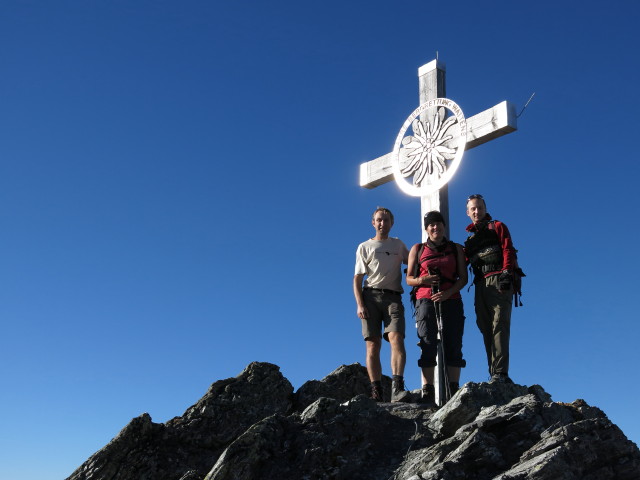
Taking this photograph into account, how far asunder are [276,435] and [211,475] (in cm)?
69

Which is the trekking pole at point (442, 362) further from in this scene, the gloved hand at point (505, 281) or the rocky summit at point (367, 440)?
the gloved hand at point (505, 281)

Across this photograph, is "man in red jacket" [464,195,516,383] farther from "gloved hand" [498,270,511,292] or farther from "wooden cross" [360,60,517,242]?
"wooden cross" [360,60,517,242]

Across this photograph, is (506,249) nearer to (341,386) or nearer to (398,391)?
(398,391)

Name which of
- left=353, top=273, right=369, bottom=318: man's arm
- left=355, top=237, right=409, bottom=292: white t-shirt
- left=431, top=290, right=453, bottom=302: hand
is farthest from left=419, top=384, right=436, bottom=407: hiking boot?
Result: left=355, top=237, right=409, bottom=292: white t-shirt

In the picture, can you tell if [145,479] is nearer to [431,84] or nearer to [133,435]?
[133,435]

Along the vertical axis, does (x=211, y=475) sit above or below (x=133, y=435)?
below

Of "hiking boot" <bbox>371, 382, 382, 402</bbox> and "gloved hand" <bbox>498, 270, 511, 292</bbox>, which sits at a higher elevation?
"gloved hand" <bbox>498, 270, 511, 292</bbox>

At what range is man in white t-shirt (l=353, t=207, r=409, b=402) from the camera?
913cm


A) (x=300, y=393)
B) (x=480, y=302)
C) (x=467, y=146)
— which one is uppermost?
(x=467, y=146)

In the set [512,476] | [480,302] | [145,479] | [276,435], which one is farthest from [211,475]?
[480,302]

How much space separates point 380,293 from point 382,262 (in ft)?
1.28

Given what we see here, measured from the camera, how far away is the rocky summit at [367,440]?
6.17 metres

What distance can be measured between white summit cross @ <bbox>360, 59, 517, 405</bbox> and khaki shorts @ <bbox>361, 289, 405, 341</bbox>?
62.2 inches

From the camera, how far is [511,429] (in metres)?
6.55
